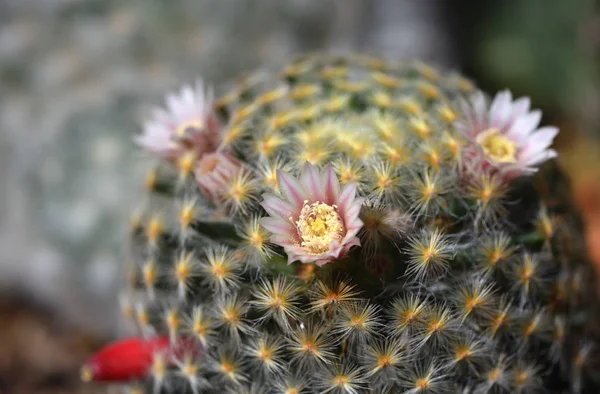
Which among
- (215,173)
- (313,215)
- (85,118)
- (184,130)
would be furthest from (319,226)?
(85,118)

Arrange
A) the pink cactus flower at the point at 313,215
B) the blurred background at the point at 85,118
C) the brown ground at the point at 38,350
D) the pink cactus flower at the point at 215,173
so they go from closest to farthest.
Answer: the pink cactus flower at the point at 313,215
the pink cactus flower at the point at 215,173
the brown ground at the point at 38,350
the blurred background at the point at 85,118

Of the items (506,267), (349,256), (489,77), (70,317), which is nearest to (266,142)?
(349,256)

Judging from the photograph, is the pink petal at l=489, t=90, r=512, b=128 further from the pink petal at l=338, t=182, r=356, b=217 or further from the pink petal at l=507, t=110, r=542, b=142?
the pink petal at l=338, t=182, r=356, b=217

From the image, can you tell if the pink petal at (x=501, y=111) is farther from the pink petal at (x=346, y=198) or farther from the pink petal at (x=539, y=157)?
the pink petal at (x=346, y=198)

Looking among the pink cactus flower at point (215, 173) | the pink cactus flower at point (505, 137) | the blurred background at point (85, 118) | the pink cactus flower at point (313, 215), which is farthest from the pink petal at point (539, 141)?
the blurred background at point (85, 118)

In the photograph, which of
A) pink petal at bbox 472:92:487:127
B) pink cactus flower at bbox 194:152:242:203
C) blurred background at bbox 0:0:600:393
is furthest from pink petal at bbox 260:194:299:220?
blurred background at bbox 0:0:600:393
